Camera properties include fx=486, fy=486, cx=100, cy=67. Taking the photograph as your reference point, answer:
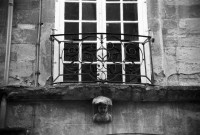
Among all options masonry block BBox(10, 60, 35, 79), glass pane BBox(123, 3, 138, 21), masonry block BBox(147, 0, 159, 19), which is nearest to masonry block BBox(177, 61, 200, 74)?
masonry block BBox(147, 0, 159, 19)

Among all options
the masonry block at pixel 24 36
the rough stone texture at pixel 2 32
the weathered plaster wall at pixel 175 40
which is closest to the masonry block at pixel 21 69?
the rough stone texture at pixel 2 32

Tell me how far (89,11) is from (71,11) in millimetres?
292

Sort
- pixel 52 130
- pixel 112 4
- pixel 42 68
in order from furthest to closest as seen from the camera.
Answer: pixel 112 4
pixel 42 68
pixel 52 130

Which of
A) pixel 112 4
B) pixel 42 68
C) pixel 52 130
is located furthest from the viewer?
pixel 112 4

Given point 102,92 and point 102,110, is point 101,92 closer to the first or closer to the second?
point 102,92

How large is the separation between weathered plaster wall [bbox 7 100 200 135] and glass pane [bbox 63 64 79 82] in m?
0.49

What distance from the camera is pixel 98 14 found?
25.7 feet

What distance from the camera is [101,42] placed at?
7.23 m

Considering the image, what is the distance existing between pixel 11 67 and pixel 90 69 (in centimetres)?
121

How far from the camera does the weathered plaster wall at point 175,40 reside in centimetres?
740

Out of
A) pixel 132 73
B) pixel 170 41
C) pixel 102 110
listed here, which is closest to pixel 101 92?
pixel 102 110

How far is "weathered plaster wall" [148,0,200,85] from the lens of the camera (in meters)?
7.40

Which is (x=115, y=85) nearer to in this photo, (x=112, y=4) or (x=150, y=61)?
(x=150, y=61)

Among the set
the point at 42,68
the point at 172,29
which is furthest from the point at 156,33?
the point at 42,68
